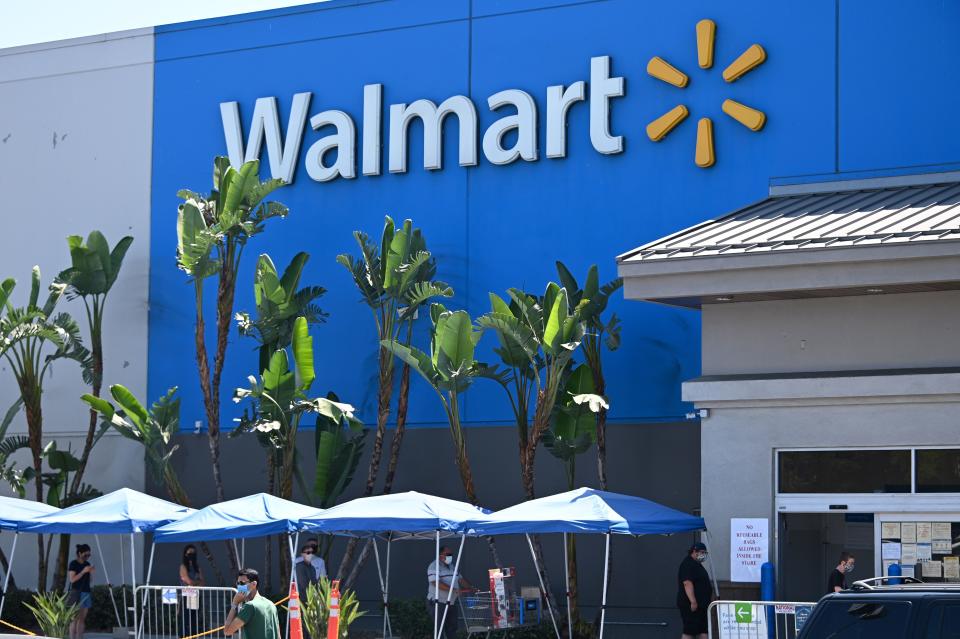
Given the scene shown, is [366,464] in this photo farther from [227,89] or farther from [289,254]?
[227,89]

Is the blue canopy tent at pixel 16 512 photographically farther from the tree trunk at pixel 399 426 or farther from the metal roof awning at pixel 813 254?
the metal roof awning at pixel 813 254

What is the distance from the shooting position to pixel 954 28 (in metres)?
22.8

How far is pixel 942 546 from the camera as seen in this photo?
18953 mm

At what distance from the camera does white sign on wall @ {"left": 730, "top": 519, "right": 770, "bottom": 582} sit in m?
19.5

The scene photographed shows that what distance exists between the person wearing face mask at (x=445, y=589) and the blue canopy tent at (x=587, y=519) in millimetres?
1673

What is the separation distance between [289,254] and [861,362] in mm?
12369

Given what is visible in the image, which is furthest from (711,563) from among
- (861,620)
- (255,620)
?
(861,620)

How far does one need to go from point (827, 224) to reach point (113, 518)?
11.6m

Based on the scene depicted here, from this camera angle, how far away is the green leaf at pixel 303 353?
2453cm

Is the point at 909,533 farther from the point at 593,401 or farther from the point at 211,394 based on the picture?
the point at 211,394

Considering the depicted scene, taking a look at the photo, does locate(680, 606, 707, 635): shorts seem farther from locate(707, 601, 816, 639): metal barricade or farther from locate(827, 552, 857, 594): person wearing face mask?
locate(827, 552, 857, 594): person wearing face mask

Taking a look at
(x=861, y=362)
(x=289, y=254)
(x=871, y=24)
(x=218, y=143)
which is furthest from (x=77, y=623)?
(x=871, y=24)

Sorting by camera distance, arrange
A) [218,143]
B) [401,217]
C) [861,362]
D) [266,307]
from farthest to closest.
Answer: [218,143] → [401,217] → [266,307] → [861,362]

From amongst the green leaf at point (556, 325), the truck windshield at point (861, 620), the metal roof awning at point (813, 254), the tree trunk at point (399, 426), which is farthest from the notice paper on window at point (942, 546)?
the tree trunk at point (399, 426)
